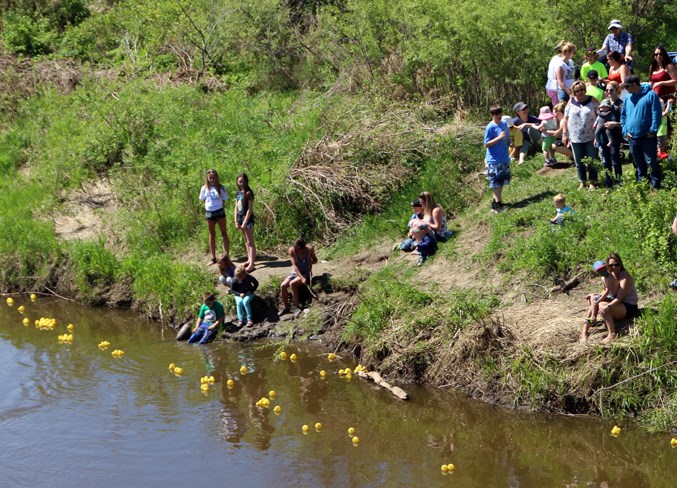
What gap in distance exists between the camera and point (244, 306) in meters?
14.8

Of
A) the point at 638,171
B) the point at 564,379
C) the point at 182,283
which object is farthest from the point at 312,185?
the point at 564,379

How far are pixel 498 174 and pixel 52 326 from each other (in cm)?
782

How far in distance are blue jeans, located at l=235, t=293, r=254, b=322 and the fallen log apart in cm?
264

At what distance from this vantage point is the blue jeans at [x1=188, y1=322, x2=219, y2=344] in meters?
14.6

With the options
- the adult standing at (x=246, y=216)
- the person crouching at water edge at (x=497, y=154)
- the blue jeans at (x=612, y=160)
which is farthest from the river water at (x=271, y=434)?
the blue jeans at (x=612, y=160)

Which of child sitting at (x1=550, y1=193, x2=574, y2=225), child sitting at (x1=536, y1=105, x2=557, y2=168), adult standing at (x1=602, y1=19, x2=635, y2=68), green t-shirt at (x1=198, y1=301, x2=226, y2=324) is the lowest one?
green t-shirt at (x1=198, y1=301, x2=226, y2=324)

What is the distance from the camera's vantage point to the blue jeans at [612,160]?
14.1 m

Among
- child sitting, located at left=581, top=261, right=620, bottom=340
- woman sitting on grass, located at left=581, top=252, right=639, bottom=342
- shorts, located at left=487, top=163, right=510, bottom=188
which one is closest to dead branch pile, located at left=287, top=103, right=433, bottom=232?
shorts, located at left=487, top=163, right=510, bottom=188

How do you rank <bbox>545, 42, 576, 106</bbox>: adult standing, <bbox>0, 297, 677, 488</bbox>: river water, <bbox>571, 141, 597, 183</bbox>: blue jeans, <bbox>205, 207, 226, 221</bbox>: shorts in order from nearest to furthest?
<bbox>0, 297, 677, 488</bbox>: river water
<bbox>571, 141, 597, 183</bbox>: blue jeans
<bbox>545, 42, 576, 106</bbox>: adult standing
<bbox>205, 207, 226, 221</bbox>: shorts

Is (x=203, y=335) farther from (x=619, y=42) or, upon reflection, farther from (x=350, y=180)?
(x=619, y=42)

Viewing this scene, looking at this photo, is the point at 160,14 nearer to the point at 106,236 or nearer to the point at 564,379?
the point at 106,236

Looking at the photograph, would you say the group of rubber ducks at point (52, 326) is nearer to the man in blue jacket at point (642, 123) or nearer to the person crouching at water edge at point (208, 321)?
the person crouching at water edge at point (208, 321)

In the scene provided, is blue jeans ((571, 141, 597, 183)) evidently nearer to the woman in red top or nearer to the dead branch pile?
the woman in red top

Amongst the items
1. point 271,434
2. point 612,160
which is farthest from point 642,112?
point 271,434
